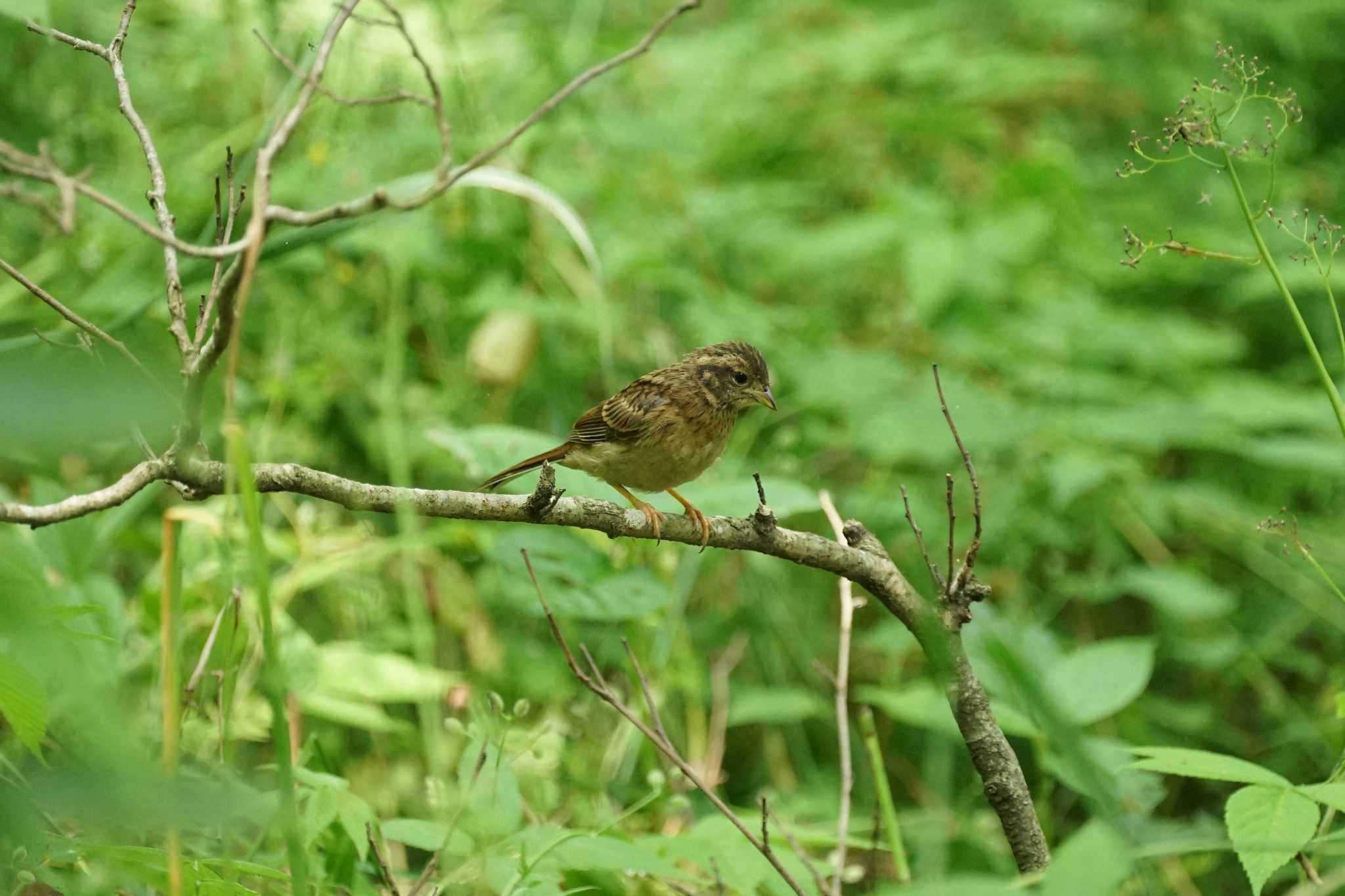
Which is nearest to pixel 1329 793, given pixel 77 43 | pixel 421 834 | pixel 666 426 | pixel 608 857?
pixel 608 857

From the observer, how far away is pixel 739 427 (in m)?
5.73

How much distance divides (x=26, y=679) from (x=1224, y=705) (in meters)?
5.22

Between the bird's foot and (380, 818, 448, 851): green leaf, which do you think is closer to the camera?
(380, 818, 448, 851): green leaf

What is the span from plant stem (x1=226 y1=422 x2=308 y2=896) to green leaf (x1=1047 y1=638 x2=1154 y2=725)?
2.12m

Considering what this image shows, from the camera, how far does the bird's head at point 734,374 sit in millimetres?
3820

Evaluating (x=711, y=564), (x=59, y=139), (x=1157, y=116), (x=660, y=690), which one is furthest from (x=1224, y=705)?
(x=59, y=139)

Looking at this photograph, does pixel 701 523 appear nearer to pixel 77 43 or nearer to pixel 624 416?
pixel 624 416

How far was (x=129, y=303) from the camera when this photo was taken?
4.05 metres

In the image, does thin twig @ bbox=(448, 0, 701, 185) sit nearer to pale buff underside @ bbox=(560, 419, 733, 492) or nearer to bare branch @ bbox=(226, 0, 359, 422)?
bare branch @ bbox=(226, 0, 359, 422)

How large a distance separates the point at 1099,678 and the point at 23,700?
8.58 feet

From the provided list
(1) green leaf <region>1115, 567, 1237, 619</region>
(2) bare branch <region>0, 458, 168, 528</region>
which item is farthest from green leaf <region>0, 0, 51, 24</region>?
(1) green leaf <region>1115, 567, 1237, 619</region>

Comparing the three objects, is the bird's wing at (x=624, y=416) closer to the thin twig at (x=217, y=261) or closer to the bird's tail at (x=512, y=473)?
the bird's tail at (x=512, y=473)

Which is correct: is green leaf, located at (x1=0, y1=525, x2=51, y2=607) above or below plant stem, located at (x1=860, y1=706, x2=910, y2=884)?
above

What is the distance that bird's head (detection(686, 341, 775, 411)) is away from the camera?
12.5 feet
